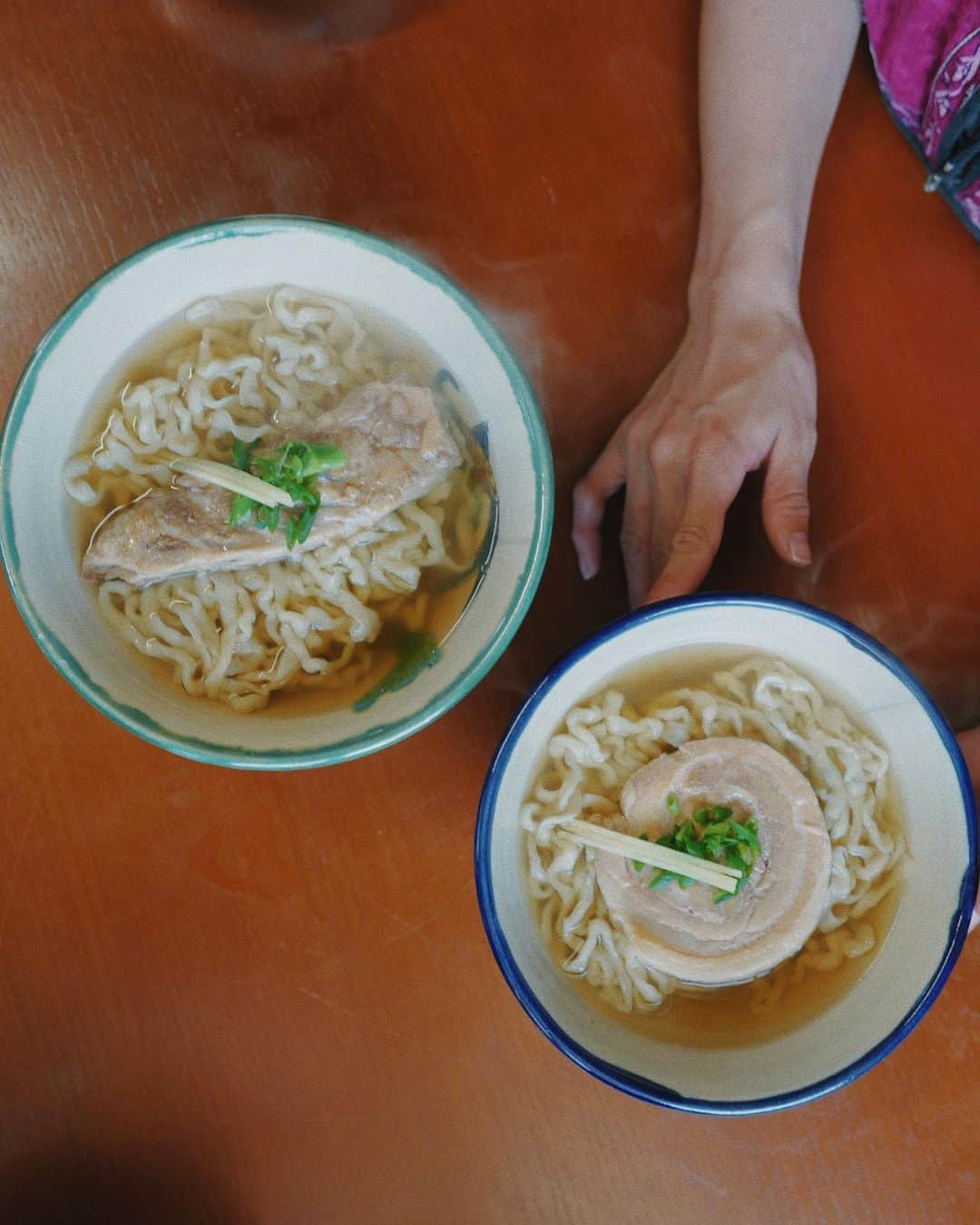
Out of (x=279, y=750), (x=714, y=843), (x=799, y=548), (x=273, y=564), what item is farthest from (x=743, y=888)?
(x=273, y=564)

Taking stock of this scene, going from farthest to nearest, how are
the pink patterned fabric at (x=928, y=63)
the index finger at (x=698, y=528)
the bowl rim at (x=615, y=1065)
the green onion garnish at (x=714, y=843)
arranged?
the pink patterned fabric at (x=928, y=63) → the index finger at (x=698, y=528) → the green onion garnish at (x=714, y=843) → the bowl rim at (x=615, y=1065)

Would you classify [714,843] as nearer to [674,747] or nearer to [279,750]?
[674,747]

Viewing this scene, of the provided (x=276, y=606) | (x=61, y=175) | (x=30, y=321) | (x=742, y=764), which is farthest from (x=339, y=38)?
(x=742, y=764)

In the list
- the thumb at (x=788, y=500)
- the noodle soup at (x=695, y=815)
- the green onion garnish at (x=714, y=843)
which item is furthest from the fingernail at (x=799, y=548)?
the green onion garnish at (x=714, y=843)

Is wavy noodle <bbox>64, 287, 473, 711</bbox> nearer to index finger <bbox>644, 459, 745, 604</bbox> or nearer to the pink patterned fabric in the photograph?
index finger <bbox>644, 459, 745, 604</bbox>

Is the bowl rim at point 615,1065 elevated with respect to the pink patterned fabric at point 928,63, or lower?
lower

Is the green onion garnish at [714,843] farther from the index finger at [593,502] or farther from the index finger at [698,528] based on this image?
the index finger at [593,502]
